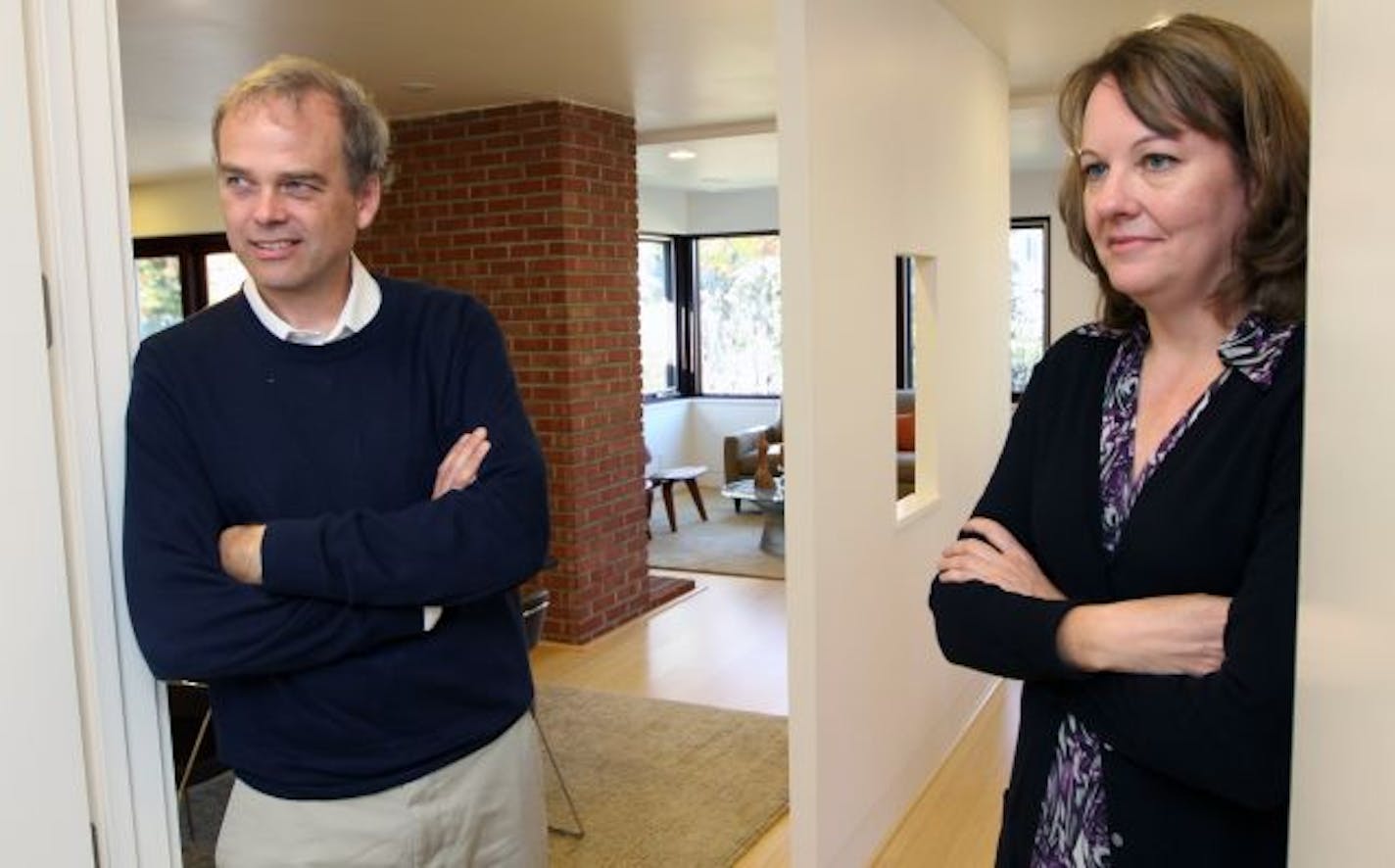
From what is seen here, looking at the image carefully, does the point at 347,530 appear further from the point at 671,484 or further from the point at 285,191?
the point at 671,484

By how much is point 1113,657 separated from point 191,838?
3079 mm

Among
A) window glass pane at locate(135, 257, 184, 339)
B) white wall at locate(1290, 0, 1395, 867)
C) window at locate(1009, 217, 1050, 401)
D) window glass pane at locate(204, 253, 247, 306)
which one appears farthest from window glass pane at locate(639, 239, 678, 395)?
white wall at locate(1290, 0, 1395, 867)

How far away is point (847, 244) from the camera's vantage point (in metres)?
2.97

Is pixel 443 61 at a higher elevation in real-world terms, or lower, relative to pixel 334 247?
higher

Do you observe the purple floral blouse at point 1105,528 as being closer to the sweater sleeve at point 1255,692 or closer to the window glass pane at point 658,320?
the sweater sleeve at point 1255,692

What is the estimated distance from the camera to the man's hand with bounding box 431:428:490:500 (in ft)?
4.97

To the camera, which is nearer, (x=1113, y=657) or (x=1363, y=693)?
(x=1363, y=693)

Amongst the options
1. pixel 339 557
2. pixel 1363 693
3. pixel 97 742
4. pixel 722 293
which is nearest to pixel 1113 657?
pixel 1363 693

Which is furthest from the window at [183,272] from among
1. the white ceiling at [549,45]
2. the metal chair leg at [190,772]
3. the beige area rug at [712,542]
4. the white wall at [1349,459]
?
the white wall at [1349,459]

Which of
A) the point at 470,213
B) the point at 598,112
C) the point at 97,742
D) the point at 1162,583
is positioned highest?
the point at 598,112

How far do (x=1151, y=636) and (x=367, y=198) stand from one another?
1146mm

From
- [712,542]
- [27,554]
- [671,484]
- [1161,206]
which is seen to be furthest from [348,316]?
[671,484]

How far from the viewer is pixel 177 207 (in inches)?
332

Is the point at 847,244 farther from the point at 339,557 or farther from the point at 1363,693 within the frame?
the point at 1363,693
